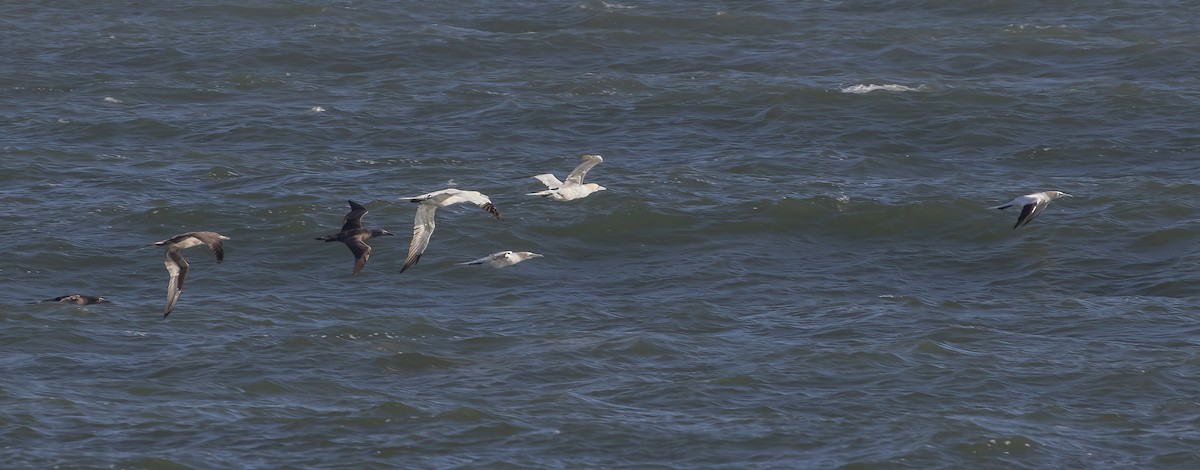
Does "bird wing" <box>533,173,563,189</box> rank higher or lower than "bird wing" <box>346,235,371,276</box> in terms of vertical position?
lower

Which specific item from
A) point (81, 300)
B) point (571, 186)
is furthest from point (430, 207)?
point (81, 300)

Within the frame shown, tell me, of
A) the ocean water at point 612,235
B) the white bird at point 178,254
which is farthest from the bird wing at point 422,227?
the white bird at point 178,254

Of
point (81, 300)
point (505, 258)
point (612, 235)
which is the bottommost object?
point (612, 235)

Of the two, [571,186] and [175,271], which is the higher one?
[175,271]

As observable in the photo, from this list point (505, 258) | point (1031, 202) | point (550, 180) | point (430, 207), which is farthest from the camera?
point (550, 180)

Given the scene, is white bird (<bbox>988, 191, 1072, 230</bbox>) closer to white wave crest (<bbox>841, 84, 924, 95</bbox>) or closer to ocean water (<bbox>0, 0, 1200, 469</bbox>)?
ocean water (<bbox>0, 0, 1200, 469</bbox>)

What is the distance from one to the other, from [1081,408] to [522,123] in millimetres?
22516

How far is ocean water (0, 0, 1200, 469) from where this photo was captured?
2803 cm

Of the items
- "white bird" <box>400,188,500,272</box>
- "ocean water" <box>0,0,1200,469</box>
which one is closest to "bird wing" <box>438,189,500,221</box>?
"white bird" <box>400,188,500,272</box>

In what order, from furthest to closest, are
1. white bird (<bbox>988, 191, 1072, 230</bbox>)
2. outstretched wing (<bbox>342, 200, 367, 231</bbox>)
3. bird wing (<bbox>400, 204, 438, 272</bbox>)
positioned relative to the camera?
white bird (<bbox>988, 191, 1072, 230</bbox>), bird wing (<bbox>400, 204, 438, 272</bbox>), outstretched wing (<bbox>342, 200, 367, 231</bbox>)

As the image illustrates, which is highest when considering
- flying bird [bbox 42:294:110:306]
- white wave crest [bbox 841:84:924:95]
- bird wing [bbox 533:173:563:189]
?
bird wing [bbox 533:173:563:189]

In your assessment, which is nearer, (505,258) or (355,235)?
(355,235)

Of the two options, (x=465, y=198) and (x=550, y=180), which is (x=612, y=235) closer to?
(x=550, y=180)

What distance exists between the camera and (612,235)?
39250mm
